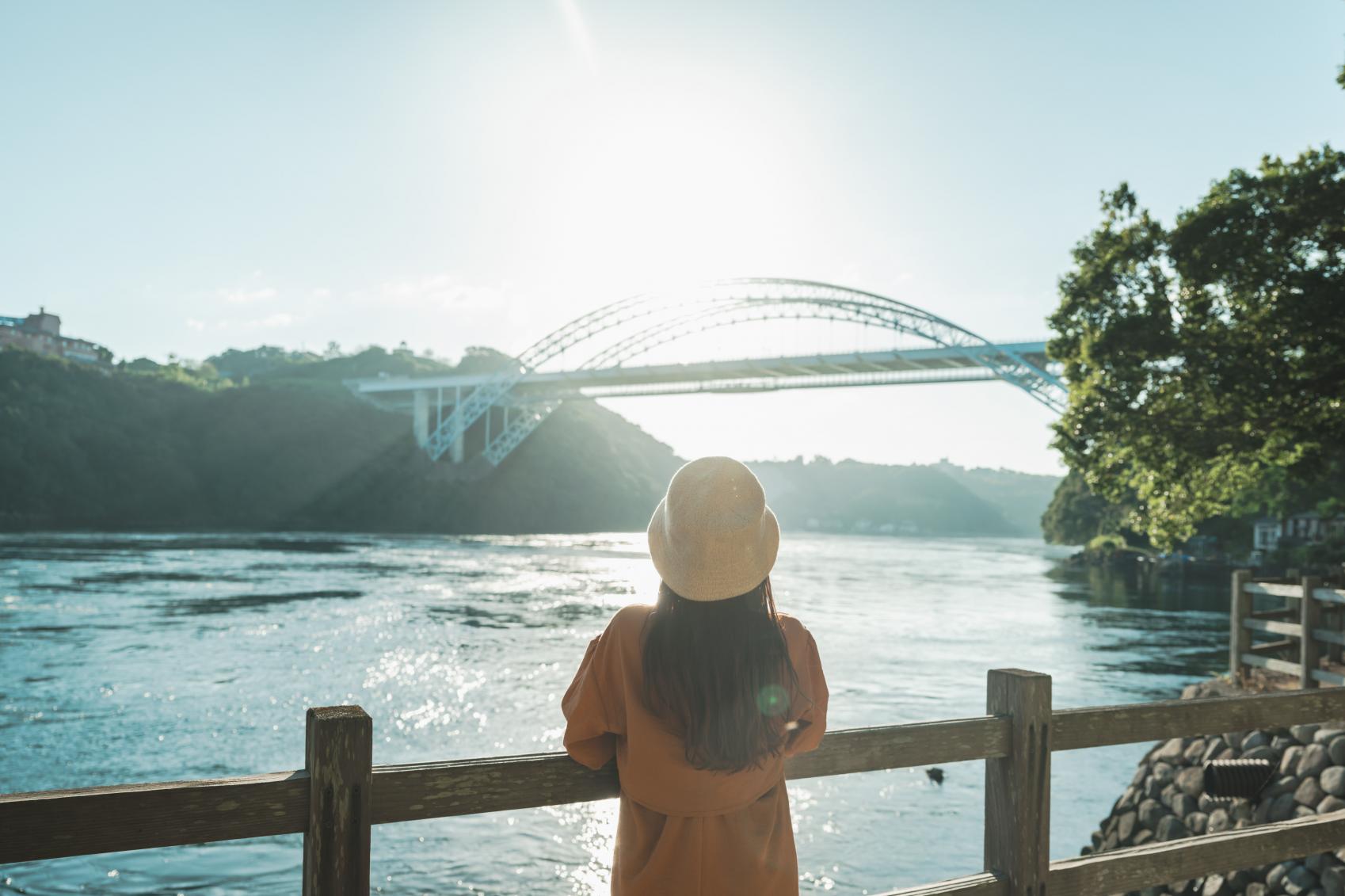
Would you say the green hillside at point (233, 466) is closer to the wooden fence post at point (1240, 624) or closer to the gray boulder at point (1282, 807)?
the wooden fence post at point (1240, 624)

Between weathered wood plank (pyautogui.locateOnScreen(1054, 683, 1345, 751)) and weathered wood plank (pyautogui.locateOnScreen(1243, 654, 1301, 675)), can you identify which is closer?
weathered wood plank (pyautogui.locateOnScreen(1054, 683, 1345, 751))

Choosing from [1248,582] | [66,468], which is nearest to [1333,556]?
[1248,582]

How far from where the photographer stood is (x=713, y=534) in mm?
1572

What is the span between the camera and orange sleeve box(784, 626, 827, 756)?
1.71 meters

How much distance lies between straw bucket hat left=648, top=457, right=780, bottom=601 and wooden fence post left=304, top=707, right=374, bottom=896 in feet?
1.73

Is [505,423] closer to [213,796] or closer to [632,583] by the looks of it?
[632,583]

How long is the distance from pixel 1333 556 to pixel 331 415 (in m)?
50.2

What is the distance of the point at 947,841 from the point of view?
7.32 meters

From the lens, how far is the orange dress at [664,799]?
161 centimetres

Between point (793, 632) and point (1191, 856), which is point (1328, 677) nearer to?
point (1191, 856)

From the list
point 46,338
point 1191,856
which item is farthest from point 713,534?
point 46,338

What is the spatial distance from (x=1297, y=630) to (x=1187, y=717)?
6400mm

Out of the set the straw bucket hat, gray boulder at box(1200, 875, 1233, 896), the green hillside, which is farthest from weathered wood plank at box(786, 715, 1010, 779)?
the green hillside

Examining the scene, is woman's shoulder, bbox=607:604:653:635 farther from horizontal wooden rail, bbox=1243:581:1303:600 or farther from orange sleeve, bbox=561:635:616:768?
horizontal wooden rail, bbox=1243:581:1303:600
